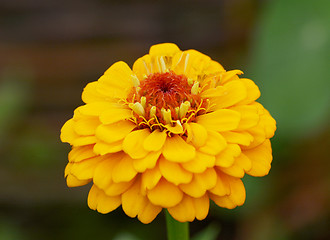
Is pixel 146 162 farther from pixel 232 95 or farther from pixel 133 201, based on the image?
pixel 232 95

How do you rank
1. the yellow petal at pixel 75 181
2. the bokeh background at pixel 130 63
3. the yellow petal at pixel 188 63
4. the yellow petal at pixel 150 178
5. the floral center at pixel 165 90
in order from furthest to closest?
the bokeh background at pixel 130 63 < the yellow petal at pixel 188 63 < the floral center at pixel 165 90 < the yellow petal at pixel 75 181 < the yellow petal at pixel 150 178

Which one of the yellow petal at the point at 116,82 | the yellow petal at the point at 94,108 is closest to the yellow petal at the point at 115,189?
the yellow petal at the point at 94,108

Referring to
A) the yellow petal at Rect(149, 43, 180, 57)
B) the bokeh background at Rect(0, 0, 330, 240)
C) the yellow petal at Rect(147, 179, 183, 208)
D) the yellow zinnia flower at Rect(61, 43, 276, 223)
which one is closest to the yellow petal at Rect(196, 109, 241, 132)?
the yellow zinnia flower at Rect(61, 43, 276, 223)

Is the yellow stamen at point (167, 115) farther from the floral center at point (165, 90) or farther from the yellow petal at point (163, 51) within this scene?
the yellow petal at point (163, 51)

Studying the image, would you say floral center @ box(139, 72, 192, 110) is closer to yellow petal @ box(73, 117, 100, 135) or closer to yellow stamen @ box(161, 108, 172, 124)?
yellow stamen @ box(161, 108, 172, 124)

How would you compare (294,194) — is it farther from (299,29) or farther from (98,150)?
(98,150)

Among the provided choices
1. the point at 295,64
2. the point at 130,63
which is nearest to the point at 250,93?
the point at 295,64
